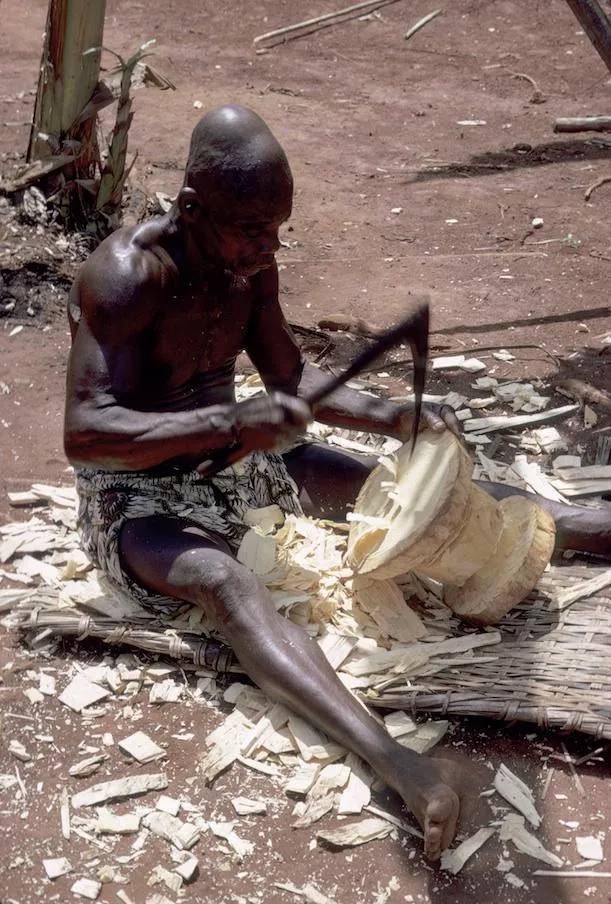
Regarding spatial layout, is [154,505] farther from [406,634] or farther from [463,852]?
[463,852]

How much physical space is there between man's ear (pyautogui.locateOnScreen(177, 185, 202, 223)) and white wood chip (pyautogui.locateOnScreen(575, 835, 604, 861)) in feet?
6.15

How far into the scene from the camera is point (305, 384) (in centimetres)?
351

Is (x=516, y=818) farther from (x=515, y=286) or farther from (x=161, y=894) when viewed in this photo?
(x=515, y=286)

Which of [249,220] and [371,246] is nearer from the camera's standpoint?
[249,220]

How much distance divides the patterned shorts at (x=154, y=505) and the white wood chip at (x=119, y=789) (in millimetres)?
564

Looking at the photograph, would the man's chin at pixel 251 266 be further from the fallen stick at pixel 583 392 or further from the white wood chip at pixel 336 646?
the fallen stick at pixel 583 392

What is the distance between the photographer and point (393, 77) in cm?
922

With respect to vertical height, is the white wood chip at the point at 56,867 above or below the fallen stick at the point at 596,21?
below

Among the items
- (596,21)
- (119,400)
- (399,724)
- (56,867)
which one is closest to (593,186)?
(596,21)

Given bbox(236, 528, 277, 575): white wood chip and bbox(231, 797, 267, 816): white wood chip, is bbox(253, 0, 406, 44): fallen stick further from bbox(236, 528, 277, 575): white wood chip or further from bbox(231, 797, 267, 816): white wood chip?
bbox(231, 797, 267, 816): white wood chip

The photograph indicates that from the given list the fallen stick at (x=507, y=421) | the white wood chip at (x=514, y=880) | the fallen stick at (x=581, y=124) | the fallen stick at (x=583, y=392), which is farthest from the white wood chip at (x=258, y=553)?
the fallen stick at (x=581, y=124)

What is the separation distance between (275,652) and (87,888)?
2.41ft

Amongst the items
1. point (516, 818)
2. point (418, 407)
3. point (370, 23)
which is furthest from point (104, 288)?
point (370, 23)

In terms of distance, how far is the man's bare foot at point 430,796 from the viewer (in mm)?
2441
